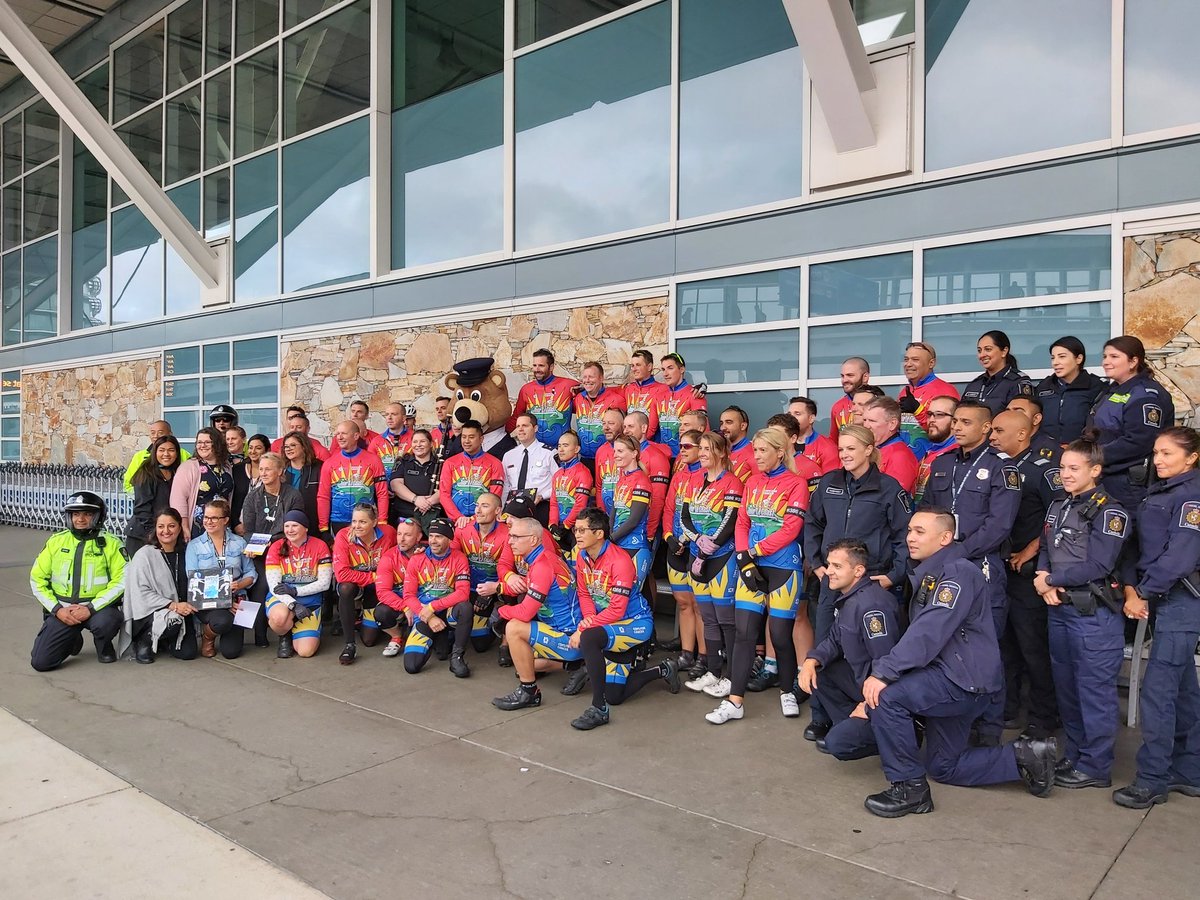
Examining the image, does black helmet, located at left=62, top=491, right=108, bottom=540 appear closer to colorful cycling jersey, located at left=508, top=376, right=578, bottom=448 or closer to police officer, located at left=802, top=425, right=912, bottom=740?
colorful cycling jersey, located at left=508, top=376, right=578, bottom=448

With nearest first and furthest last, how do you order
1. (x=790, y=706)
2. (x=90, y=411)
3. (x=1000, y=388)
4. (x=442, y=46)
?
(x=790, y=706) < (x=1000, y=388) < (x=442, y=46) < (x=90, y=411)

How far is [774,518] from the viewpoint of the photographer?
5.39 meters

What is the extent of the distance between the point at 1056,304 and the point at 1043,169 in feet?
3.44

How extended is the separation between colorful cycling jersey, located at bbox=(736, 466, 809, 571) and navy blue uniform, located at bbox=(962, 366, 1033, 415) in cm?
126

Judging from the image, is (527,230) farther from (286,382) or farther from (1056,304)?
(1056,304)

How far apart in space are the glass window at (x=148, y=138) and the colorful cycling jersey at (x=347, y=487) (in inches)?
446

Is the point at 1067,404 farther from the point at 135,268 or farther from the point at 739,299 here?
the point at 135,268

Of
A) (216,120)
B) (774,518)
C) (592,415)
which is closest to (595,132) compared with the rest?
(592,415)

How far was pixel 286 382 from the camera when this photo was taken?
1277 centimetres

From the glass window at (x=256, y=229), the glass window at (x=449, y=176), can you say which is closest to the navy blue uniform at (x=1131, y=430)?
the glass window at (x=449, y=176)

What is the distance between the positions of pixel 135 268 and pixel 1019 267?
16.1 metres

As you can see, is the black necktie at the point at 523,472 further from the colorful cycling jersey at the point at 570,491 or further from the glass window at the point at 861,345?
the glass window at the point at 861,345

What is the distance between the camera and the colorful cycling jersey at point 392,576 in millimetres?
6625

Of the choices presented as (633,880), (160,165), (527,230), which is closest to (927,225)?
(527,230)
